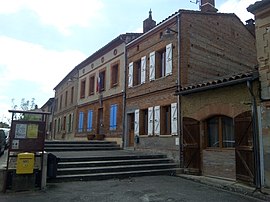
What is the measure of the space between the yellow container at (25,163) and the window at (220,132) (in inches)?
251

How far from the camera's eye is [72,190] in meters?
7.76

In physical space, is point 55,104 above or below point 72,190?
above

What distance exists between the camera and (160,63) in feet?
44.9

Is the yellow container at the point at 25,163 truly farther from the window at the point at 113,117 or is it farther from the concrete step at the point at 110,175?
the window at the point at 113,117

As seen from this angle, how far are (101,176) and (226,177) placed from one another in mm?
4329

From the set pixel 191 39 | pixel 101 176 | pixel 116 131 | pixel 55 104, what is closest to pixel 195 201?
pixel 101 176

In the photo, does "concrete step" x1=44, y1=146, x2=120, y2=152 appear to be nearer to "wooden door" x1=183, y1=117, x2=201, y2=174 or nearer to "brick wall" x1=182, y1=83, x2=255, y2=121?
"wooden door" x1=183, y1=117, x2=201, y2=174

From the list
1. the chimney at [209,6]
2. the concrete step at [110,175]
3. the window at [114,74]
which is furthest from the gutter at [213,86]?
the window at [114,74]

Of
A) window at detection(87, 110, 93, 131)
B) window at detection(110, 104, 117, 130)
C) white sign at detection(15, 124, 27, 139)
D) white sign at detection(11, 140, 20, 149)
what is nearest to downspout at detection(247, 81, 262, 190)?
white sign at detection(15, 124, 27, 139)

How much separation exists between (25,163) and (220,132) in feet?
21.8

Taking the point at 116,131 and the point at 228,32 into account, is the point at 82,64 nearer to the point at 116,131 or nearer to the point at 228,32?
the point at 116,131

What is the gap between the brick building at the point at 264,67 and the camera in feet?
25.7

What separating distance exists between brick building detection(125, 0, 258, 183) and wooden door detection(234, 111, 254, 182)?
52 mm

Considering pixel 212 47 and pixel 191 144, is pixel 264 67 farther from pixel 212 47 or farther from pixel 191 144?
pixel 212 47
